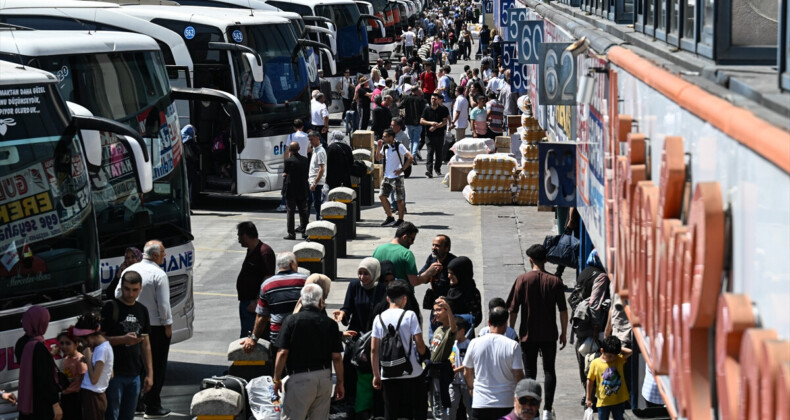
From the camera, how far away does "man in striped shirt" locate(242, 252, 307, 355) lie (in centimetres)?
1162

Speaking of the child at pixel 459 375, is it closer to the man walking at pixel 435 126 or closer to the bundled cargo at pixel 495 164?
the bundled cargo at pixel 495 164

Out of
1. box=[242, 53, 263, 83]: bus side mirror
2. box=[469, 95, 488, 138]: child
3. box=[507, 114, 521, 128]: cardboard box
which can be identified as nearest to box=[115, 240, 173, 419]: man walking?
box=[242, 53, 263, 83]: bus side mirror

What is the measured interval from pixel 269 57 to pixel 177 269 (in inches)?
453

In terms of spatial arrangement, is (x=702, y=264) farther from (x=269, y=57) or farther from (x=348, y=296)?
(x=269, y=57)

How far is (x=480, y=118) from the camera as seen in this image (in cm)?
2725

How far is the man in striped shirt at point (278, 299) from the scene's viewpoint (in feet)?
38.1

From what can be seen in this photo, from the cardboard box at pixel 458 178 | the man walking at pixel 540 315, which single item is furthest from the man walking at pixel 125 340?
the cardboard box at pixel 458 178

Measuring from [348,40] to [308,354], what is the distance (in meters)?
32.5

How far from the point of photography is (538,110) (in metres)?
20.0

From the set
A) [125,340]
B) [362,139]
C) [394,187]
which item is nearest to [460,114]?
[362,139]

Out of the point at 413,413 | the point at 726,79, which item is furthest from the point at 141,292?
the point at 726,79

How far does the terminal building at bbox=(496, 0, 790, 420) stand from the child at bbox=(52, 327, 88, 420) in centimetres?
414

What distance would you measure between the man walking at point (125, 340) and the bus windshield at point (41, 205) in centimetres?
44

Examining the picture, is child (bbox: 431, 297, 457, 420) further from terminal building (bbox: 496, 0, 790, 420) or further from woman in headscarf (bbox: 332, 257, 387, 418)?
terminal building (bbox: 496, 0, 790, 420)
